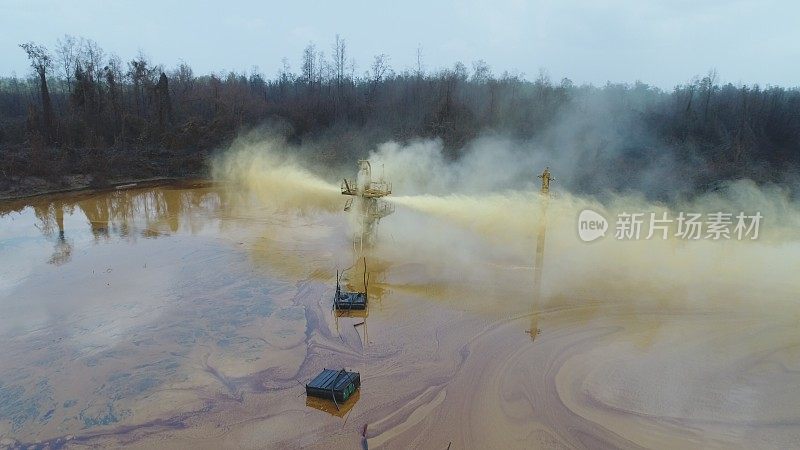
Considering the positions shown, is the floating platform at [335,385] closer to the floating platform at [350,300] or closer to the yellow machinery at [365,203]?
the floating platform at [350,300]

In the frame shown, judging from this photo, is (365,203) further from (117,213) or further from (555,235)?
(117,213)

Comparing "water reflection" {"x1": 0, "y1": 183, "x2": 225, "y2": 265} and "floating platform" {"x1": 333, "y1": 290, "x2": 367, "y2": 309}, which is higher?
"water reflection" {"x1": 0, "y1": 183, "x2": 225, "y2": 265}

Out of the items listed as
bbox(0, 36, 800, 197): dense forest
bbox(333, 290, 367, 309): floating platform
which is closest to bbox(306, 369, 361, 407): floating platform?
bbox(333, 290, 367, 309): floating platform

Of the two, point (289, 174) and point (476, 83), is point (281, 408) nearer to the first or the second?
point (289, 174)

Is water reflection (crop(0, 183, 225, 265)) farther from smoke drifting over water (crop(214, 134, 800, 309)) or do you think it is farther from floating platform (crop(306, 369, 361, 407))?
floating platform (crop(306, 369, 361, 407))

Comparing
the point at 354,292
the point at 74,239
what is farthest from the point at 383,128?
the point at 354,292

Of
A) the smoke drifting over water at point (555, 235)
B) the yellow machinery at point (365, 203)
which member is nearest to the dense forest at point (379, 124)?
the smoke drifting over water at point (555, 235)
